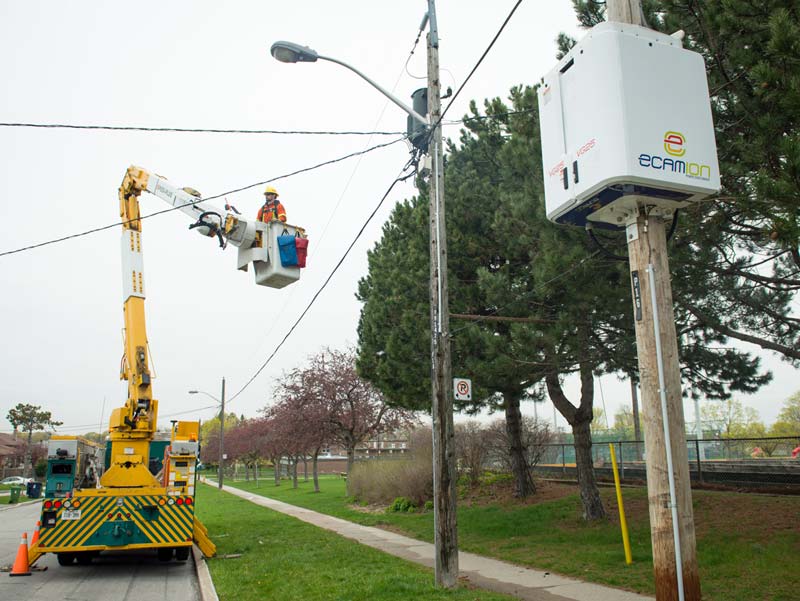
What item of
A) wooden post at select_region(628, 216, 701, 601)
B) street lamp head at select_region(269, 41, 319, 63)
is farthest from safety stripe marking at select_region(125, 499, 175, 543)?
wooden post at select_region(628, 216, 701, 601)

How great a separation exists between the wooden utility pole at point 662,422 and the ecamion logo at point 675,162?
1.38 ft

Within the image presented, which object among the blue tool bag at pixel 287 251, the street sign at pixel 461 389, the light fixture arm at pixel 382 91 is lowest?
the street sign at pixel 461 389

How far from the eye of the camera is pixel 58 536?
37.5 feet

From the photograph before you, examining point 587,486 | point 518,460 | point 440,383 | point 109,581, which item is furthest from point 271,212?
point 518,460

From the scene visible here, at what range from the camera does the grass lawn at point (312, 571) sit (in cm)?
865

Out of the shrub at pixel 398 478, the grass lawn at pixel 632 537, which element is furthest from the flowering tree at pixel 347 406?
the grass lawn at pixel 632 537

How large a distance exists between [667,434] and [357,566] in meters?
7.66

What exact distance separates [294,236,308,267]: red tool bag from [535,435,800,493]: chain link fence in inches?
339

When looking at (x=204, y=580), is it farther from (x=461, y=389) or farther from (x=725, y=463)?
(x=725, y=463)

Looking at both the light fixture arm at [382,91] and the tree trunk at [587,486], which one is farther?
the tree trunk at [587,486]

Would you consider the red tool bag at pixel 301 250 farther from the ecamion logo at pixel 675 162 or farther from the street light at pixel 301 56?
the ecamion logo at pixel 675 162

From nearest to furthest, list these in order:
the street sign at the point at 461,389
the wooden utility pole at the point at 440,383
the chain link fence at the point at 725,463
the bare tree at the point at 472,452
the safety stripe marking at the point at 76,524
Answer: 1. the wooden utility pole at the point at 440,383
2. the street sign at the point at 461,389
3. the safety stripe marking at the point at 76,524
4. the chain link fence at the point at 725,463
5. the bare tree at the point at 472,452

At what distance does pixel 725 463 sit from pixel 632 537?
8431 millimetres

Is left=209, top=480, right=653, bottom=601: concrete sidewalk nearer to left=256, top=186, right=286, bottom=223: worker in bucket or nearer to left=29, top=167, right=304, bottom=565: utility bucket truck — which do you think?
left=29, top=167, right=304, bottom=565: utility bucket truck
